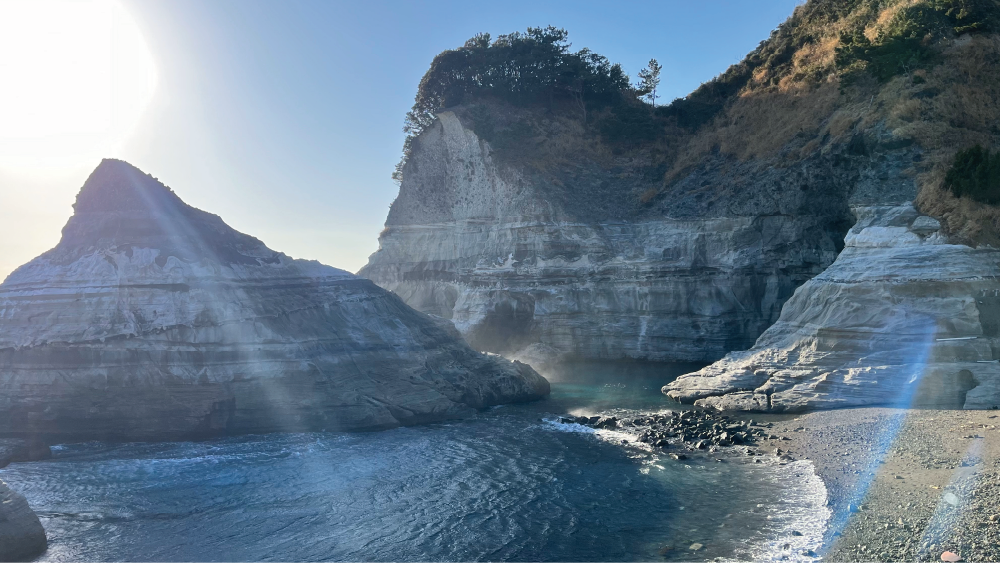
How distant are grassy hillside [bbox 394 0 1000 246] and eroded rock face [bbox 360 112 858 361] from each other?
70.1 inches

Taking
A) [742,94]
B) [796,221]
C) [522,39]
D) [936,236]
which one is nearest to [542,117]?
[522,39]

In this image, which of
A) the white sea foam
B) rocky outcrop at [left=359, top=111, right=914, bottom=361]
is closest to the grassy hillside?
rocky outcrop at [left=359, top=111, right=914, bottom=361]

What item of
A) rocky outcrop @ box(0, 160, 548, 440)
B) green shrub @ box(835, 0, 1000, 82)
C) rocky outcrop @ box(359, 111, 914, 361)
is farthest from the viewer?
rocky outcrop @ box(359, 111, 914, 361)

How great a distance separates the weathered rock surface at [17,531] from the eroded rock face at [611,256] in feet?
92.2

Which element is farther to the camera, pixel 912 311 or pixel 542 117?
pixel 542 117

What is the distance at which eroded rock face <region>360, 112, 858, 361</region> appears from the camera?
36.2m

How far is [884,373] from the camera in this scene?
22938mm

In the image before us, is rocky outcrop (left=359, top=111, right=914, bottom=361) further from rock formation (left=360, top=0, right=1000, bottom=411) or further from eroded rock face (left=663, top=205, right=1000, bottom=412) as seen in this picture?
eroded rock face (left=663, top=205, right=1000, bottom=412)

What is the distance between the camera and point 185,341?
23.1 metres

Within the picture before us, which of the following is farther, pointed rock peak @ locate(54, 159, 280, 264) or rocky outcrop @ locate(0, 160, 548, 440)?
A: pointed rock peak @ locate(54, 159, 280, 264)

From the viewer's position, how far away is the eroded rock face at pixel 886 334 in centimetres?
2233

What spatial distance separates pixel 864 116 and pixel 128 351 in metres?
33.4

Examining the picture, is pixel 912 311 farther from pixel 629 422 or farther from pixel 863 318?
pixel 629 422

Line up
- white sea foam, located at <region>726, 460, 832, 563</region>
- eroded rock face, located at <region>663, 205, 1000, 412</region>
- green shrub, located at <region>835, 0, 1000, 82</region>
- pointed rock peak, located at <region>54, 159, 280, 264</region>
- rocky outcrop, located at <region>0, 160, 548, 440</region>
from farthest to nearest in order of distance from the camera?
green shrub, located at <region>835, 0, 1000, 82</region>, pointed rock peak, located at <region>54, 159, 280, 264</region>, eroded rock face, located at <region>663, 205, 1000, 412</region>, rocky outcrop, located at <region>0, 160, 548, 440</region>, white sea foam, located at <region>726, 460, 832, 563</region>
